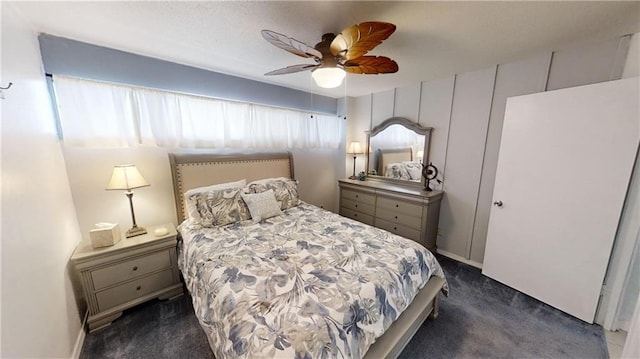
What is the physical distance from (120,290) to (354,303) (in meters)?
2.02

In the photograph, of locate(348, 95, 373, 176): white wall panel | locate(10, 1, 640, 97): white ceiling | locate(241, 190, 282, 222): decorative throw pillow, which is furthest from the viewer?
locate(348, 95, 373, 176): white wall panel

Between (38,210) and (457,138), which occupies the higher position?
(457,138)

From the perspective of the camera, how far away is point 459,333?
174 centimetres

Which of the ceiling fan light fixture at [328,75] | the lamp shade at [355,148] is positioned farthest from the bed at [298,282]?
the lamp shade at [355,148]

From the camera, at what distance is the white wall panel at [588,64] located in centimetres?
176

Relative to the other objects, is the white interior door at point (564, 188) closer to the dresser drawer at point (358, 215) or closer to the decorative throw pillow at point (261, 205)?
the dresser drawer at point (358, 215)

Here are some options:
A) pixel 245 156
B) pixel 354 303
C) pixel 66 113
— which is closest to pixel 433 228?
pixel 354 303

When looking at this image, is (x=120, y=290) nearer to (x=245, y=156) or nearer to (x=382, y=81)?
(x=245, y=156)

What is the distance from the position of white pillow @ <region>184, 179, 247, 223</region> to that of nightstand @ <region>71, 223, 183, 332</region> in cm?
23

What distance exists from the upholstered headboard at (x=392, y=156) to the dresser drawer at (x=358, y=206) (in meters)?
0.61

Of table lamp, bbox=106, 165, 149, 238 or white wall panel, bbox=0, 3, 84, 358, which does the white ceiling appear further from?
table lamp, bbox=106, 165, 149, 238

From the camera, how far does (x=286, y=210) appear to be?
2.62m

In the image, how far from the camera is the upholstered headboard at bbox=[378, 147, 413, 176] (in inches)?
125

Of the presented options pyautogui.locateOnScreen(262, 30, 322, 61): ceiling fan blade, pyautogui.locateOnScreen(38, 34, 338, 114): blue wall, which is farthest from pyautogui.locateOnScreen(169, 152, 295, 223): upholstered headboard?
pyautogui.locateOnScreen(262, 30, 322, 61): ceiling fan blade
